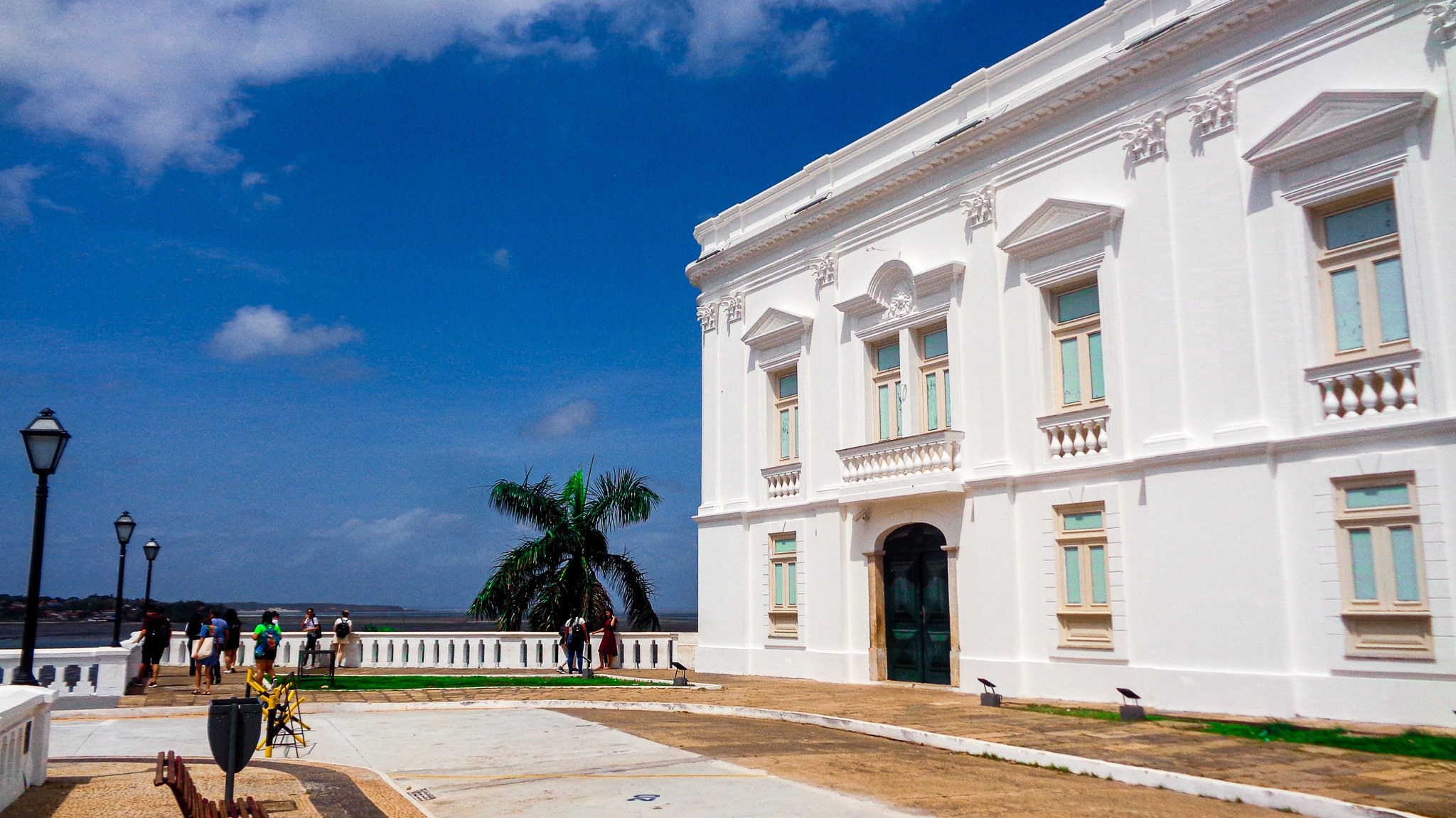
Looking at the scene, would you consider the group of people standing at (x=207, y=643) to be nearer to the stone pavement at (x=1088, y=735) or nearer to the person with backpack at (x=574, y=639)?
the stone pavement at (x=1088, y=735)

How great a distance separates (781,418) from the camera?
2350 centimetres

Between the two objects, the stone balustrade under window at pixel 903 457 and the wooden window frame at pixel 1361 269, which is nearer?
the wooden window frame at pixel 1361 269

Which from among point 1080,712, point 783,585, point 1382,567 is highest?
point 1382,567

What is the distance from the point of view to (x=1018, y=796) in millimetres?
8742

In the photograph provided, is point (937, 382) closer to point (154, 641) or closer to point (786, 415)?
point (786, 415)

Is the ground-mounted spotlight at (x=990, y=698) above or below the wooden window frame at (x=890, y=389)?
below

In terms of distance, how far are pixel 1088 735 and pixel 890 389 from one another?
30.9 feet

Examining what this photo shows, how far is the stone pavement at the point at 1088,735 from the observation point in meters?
8.88

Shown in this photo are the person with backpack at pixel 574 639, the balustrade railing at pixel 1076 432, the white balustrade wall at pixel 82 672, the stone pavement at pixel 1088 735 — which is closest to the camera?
the stone pavement at pixel 1088 735

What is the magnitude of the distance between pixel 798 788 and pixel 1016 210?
11750 millimetres

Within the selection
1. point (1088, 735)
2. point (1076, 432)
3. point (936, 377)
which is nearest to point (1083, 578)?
point (1076, 432)

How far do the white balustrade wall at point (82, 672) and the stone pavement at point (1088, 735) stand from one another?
1.47ft

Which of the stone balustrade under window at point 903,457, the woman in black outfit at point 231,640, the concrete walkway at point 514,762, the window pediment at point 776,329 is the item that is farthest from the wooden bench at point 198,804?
the woman in black outfit at point 231,640

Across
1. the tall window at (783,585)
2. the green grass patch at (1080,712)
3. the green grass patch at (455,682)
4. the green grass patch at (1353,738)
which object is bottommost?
the green grass patch at (455,682)
